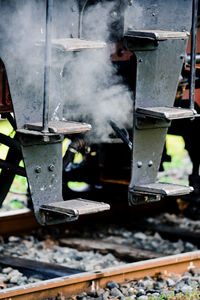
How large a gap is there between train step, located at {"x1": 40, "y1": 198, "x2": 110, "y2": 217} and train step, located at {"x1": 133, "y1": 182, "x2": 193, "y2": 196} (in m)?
0.43

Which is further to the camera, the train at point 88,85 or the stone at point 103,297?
the stone at point 103,297

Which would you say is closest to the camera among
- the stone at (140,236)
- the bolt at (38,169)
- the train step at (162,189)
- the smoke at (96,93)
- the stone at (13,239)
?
the bolt at (38,169)

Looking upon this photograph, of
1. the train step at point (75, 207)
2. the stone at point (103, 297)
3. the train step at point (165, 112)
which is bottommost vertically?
the stone at point (103, 297)

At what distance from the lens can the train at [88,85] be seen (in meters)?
3.91

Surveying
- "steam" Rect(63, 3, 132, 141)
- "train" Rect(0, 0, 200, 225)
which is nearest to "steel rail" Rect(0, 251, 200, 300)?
"train" Rect(0, 0, 200, 225)

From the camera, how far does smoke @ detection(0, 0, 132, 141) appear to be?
390 cm

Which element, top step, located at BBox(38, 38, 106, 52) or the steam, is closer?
top step, located at BBox(38, 38, 106, 52)

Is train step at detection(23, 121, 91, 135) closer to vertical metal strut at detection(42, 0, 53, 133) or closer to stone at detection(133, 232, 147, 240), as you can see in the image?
vertical metal strut at detection(42, 0, 53, 133)

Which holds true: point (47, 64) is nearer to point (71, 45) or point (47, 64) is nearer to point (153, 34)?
point (71, 45)

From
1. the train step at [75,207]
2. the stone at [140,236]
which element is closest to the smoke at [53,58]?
the train step at [75,207]

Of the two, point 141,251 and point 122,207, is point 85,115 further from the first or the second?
point 122,207

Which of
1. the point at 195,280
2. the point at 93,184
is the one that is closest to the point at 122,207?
the point at 93,184

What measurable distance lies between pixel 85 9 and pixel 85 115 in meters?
0.88

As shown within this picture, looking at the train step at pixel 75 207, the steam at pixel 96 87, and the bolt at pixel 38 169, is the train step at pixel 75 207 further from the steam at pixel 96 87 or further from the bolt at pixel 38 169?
the steam at pixel 96 87
